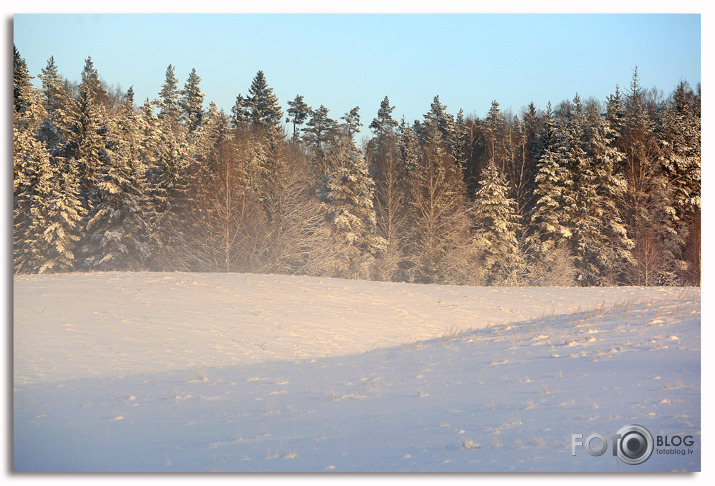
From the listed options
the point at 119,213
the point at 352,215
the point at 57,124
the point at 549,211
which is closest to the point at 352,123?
the point at 352,215

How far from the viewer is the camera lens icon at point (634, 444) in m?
6.73

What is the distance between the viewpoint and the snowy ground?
6492 mm

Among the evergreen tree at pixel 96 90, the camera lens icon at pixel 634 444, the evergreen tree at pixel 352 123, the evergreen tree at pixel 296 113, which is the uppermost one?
the evergreen tree at pixel 296 113

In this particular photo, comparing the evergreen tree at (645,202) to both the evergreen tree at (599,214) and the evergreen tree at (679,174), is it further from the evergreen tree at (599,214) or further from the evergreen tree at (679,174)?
the evergreen tree at (679,174)

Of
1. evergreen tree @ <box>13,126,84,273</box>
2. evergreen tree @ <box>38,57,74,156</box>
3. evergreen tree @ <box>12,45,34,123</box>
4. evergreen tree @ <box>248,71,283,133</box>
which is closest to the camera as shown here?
evergreen tree @ <box>12,45,34,123</box>

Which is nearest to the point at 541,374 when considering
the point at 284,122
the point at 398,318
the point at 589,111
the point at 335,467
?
the point at 335,467

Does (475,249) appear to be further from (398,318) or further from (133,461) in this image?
(133,461)

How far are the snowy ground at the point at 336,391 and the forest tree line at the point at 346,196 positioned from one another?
14.6 meters

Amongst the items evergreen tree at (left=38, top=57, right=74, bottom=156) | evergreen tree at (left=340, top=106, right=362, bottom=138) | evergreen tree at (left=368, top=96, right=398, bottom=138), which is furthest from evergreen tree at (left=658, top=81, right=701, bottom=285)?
evergreen tree at (left=38, top=57, right=74, bottom=156)

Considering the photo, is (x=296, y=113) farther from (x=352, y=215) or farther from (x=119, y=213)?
(x=119, y=213)

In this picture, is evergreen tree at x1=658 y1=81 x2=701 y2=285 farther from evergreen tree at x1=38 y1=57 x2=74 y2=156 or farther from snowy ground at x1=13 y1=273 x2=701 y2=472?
evergreen tree at x1=38 y1=57 x2=74 y2=156

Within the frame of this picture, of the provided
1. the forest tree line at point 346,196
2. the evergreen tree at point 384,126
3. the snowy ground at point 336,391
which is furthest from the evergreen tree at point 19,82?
the evergreen tree at point 384,126

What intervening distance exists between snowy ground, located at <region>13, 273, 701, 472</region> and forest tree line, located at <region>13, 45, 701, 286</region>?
575 inches

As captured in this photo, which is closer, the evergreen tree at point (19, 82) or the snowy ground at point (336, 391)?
the snowy ground at point (336, 391)
